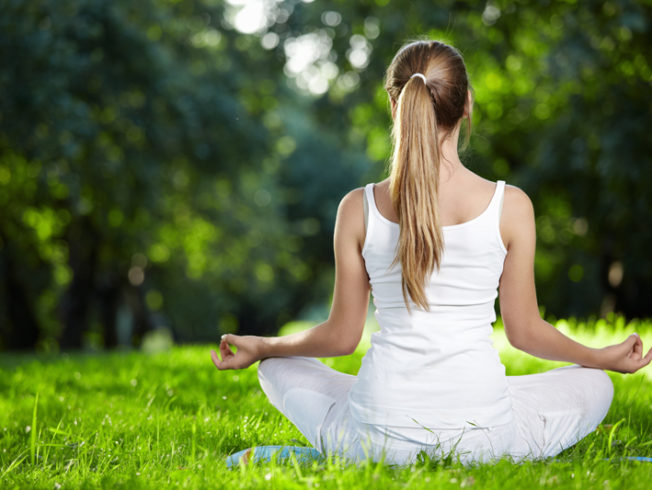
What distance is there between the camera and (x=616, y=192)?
44.3ft

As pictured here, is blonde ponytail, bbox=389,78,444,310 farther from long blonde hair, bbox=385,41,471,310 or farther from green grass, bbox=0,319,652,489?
green grass, bbox=0,319,652,489

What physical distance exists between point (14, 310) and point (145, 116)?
982 centimetres

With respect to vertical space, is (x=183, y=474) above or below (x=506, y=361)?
above

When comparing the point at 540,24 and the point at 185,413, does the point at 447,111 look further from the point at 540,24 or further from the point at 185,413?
the point at 540,24

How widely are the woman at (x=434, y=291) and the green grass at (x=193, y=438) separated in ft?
0.48

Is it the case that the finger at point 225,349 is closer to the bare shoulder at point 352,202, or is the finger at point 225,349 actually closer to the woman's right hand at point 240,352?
the woman's right hand at point 240,352

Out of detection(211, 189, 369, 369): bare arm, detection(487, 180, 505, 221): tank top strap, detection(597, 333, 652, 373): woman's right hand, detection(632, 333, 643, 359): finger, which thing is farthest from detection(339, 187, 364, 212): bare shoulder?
detection(632, 333, 643, 359): finger

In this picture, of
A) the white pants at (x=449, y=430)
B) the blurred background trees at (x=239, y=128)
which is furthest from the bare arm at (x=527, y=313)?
the blurred background trees at (x=239, y=128)

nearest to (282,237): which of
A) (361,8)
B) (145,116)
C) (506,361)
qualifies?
(145,116)

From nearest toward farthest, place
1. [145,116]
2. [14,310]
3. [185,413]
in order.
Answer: [185,413] < [145,116] < [14,310]

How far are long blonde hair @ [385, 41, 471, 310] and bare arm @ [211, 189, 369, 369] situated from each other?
23cm

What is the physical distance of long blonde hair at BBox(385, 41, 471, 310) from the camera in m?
2.58

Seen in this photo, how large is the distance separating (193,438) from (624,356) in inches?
73.2

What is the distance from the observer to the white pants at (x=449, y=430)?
8.80 ft
